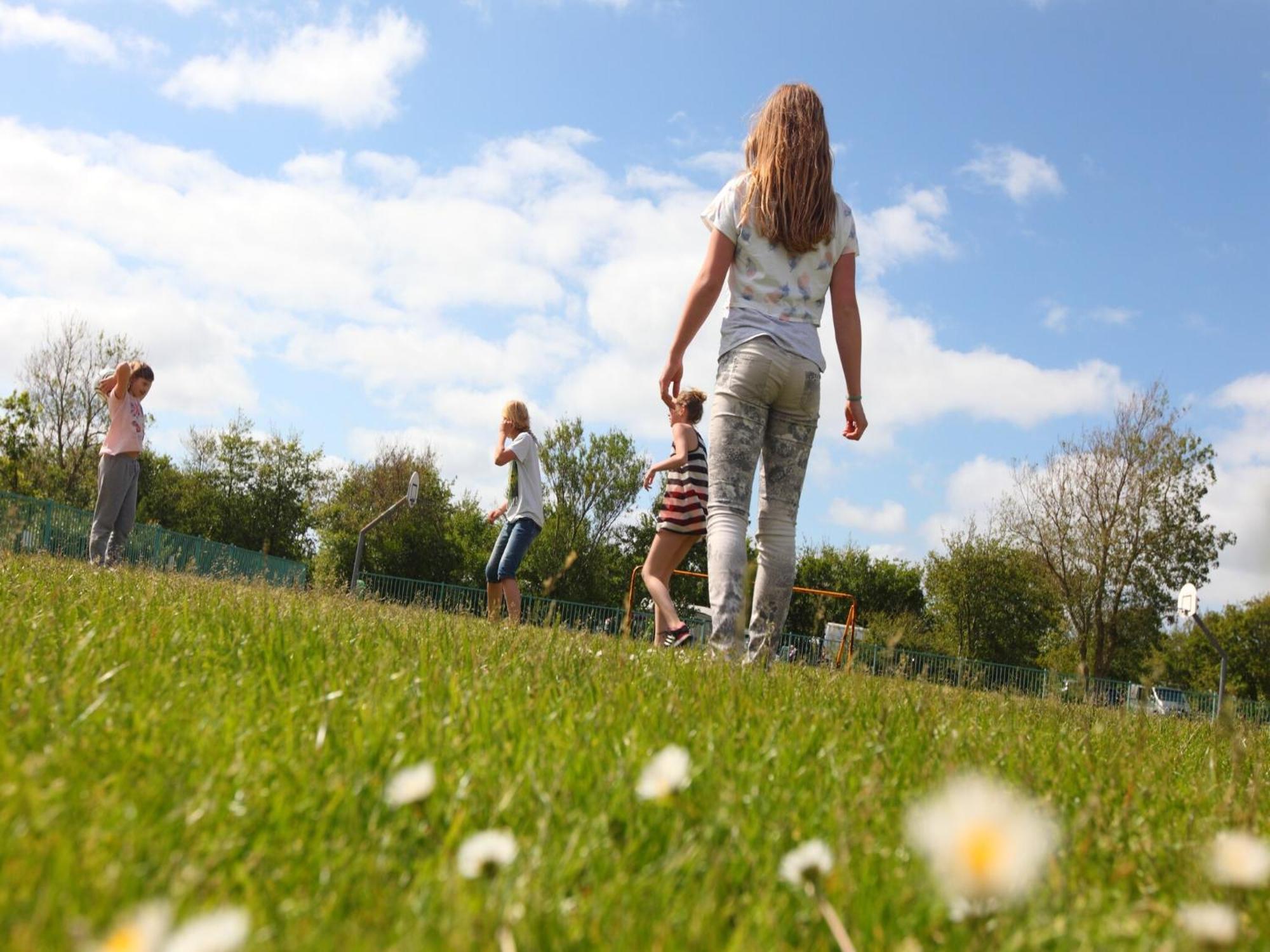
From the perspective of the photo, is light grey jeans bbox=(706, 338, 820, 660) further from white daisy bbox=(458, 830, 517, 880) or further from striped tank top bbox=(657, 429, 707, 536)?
white daisy bbox=(458, 830, 517, 880)

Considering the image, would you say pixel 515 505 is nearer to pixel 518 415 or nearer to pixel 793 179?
pixel 518 415

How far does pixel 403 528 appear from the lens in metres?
47.2

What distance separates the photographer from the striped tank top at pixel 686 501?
7352 mm

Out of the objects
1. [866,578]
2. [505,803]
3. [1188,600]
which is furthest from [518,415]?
[866,578]

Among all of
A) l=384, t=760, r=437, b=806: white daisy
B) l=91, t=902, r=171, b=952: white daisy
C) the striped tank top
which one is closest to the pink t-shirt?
the striped tank top

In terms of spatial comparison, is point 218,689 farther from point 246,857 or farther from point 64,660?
point 246,857

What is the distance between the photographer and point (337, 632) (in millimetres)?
3467

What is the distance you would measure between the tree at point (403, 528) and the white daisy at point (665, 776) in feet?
134

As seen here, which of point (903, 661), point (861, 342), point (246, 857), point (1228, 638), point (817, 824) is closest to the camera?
point (246, 857)

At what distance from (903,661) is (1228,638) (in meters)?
63.7

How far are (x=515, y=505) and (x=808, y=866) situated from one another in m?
8.33

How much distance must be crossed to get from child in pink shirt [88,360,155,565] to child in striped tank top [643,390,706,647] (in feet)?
16.8

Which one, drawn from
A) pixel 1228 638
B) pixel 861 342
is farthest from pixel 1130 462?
pixel 861 342

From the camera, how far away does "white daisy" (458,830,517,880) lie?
4.09ft
